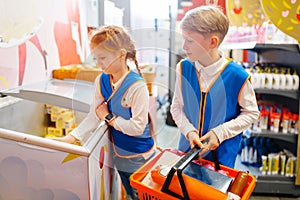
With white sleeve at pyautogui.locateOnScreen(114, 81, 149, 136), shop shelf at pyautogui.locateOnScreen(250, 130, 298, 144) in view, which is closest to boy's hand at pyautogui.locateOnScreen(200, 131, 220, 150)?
white sleeve at pyautogui.locateOnScreen(114, 81, 149, 136)

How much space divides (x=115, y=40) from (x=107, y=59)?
0.24 ft

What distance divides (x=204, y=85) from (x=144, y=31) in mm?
353

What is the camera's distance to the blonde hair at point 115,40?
92 centimetres

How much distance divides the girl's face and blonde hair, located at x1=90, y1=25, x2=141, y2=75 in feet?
0.05

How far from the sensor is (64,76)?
2.22 m

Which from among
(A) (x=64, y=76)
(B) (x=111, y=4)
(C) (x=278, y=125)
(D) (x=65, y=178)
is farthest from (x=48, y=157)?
(C) (x=278, y=125)

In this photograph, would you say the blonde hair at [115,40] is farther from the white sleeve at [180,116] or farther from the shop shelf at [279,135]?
the shop shelf at [279,135]

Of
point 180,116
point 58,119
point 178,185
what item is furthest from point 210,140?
point 58,119

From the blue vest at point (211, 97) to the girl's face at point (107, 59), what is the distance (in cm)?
25

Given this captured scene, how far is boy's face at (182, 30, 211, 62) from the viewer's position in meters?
0.97

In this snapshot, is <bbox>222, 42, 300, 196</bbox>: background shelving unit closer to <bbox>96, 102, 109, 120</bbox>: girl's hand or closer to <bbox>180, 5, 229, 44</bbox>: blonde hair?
<bbox>180, 5, 229, 44</bbox>: blonde hair

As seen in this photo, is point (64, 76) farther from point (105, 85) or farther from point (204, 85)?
point (204, 85)

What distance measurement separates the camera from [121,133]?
1188 millimetres

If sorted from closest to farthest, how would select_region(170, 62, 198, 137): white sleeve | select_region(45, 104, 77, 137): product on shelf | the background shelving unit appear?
select_region(170, 62, 198, 137): white sleeve → select_region(45, 104, 77, 137): product on shelf → the background shelving unit
